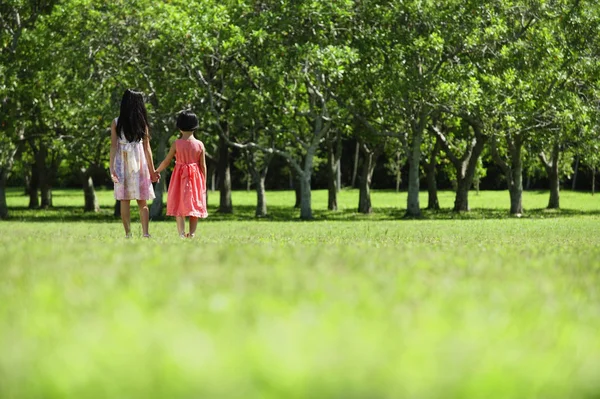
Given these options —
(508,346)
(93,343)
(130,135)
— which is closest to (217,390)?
(93,343)

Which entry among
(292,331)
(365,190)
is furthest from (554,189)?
(292,331)

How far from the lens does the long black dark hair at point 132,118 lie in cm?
1465

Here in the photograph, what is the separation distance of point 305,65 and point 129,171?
21001mm

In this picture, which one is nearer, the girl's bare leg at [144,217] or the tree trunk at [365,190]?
the girl's bare leg at [144,217]

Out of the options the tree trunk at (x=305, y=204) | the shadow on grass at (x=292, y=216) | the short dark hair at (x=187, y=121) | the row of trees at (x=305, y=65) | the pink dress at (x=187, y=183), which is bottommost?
the shadow on grass at (x=292, y=216)

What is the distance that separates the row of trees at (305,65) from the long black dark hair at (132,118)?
18.7 metres

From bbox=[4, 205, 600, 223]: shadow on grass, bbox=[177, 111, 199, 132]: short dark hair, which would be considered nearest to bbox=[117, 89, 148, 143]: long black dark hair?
bbox=[177, 111, 199, 132]: short dark hair

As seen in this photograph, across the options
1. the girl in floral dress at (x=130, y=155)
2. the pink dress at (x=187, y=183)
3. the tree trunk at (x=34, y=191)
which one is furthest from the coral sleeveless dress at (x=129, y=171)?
the tree trunk at (x=34, y=191)

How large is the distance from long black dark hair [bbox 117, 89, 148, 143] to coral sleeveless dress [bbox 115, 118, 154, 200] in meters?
0.12

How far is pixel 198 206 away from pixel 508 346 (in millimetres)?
11649

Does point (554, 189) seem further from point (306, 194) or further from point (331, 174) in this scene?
point (306, 194)

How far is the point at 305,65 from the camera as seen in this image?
35.1m

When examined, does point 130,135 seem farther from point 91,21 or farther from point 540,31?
point 540,31

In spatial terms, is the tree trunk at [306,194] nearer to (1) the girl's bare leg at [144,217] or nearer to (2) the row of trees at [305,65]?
(2) the row of trees at [305,65]
